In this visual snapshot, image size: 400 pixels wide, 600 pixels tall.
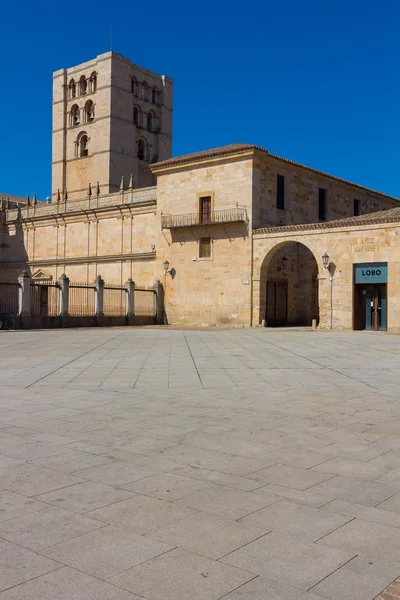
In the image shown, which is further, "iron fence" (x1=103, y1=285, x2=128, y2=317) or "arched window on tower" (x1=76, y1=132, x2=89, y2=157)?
"arched window on tower" (x1=76, y1=132, x2=89, y2=157)

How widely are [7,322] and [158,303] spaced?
10.3m

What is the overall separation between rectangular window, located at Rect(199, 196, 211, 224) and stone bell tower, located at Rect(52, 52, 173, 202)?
2026 centimetres

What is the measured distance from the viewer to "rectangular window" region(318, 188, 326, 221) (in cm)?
3594

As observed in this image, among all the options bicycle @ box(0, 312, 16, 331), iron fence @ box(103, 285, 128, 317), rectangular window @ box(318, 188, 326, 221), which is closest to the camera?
bicycle @ box(0, 312, 16, 331)

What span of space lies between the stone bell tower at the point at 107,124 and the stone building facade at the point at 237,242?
9515 millimetres


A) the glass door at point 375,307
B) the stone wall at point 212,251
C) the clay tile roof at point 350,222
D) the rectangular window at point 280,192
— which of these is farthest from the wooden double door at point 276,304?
the glass door at point 375,307

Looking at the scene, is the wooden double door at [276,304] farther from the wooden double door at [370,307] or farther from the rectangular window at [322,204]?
the wooden double door at [370,307]

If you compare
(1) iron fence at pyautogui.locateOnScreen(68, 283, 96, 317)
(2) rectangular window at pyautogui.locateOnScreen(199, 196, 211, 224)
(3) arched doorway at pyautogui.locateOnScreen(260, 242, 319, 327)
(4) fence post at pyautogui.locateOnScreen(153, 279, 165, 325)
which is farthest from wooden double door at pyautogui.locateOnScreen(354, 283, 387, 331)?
(1) iron fence at pyautogui.locateOnScreen(68, 283, 96, 317)

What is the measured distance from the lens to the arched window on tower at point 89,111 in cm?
5566

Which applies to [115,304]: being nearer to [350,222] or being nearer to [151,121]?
[350,222]

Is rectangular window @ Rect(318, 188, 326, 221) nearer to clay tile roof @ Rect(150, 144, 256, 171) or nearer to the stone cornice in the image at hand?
clay tile roof @ Rect(150, 144, 256, 171)

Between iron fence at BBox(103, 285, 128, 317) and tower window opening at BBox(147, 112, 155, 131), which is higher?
tower window opening at BBox(147, 112, 155, 131)

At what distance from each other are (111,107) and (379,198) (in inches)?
1027

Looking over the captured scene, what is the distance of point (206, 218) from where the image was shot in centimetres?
3350
